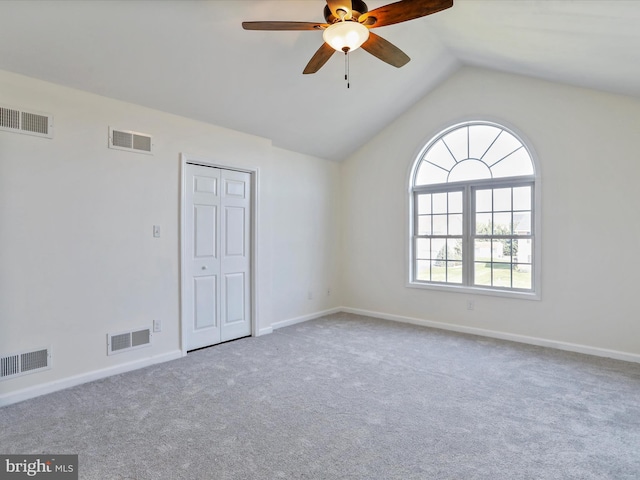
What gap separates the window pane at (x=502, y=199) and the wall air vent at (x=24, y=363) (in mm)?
4980

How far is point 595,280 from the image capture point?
3834 millimetres

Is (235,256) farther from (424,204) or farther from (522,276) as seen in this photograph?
(522,276)

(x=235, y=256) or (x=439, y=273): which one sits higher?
(x=235, y=256)

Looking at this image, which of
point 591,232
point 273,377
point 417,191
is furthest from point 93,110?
point 591,232

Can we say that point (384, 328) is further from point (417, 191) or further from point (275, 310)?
point (417, 191)

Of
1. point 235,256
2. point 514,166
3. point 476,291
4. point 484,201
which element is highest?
point 514,166

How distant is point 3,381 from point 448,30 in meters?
5.00

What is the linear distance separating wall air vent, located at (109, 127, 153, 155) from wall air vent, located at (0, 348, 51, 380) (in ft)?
6.14

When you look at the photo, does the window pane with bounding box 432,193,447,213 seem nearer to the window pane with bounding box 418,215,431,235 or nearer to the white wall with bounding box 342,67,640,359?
the window pane with bounding box 418,215,431,235

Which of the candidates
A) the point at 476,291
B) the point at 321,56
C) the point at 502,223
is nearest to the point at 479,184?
the point at 502,223

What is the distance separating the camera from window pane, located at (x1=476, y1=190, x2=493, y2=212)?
4.65 meters

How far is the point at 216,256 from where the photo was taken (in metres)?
4.23

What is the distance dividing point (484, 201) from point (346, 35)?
3217 mm

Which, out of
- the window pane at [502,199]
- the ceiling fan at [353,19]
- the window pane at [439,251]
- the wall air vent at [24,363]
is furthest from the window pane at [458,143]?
the wall air vent at [24,363]
